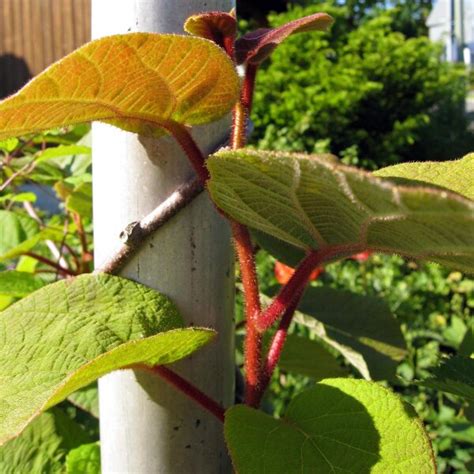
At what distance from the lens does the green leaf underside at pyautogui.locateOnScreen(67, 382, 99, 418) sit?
0.87m

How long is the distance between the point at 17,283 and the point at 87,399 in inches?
6.8

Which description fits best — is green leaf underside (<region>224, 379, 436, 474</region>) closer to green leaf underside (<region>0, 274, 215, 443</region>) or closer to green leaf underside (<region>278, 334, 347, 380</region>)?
green leaf underside (<region>0, 274, 215, 443</region>)

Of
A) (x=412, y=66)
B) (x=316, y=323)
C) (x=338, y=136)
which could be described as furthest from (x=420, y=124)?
(x=316, y=323)

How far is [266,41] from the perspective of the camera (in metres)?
0.56

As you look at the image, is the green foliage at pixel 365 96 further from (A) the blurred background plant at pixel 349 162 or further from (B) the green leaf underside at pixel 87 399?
(B) the green leaf underside at pixel 87 399

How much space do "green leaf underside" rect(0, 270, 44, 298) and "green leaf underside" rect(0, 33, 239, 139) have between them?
326 mm

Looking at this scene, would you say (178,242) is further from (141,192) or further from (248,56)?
(248,56)

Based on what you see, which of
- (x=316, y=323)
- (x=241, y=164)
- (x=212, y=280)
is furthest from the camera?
(x=316, y=323)

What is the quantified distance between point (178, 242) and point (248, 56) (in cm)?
16

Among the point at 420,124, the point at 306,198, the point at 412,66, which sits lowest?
the point at 420,124

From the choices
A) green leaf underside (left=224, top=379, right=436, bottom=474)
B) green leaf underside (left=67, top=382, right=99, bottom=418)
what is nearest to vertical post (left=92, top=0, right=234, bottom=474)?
green leaf underside (left=224, top=379, right=436, bottom=474)

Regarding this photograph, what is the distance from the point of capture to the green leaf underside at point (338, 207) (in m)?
0.35

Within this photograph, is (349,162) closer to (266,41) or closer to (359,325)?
(359,325)

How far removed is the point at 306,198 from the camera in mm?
426
